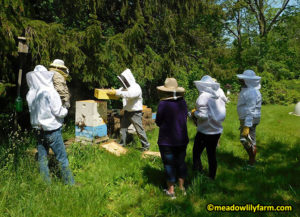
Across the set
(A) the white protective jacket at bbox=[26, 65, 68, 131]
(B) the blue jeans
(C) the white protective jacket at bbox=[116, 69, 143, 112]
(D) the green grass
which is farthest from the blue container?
(A) the white protective jacket at bbox=[26, 65, 68, 131]

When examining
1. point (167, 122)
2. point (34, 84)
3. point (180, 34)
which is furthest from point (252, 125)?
point (180, 34)

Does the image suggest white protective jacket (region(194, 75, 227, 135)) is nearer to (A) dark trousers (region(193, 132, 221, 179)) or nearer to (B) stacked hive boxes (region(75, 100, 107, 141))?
(A) dark trousers (region(193, 132, 221, 179))

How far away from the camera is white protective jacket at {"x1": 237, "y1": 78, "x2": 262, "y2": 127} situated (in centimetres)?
445

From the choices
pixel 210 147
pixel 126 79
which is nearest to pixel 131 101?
pixel 126 79

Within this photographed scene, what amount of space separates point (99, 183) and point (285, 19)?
23.6m

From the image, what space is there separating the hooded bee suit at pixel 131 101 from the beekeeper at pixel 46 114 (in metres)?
1.87

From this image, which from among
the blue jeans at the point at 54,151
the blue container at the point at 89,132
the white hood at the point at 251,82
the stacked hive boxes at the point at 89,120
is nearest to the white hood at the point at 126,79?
the stacked hive boxes at the point at 89,120

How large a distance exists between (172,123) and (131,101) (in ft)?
7.01

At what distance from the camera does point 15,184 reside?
3.44 m

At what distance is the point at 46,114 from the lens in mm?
3535

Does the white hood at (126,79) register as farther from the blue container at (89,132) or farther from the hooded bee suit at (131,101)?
the blue container at (89,132)

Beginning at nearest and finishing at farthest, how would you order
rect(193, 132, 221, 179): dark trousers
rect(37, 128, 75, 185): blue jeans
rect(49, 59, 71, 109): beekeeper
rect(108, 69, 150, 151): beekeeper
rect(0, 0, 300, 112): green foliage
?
1. rect(37, 128, 75, 185): blue jeans
2. rect(193, 132, 221, 179): dark trousers
3. rect(49, 59, 71, 109): beekeeper
4. rect(108, 69, 150, 151): beekeeper
5. rect(0, 0, 300, 112): green foliage

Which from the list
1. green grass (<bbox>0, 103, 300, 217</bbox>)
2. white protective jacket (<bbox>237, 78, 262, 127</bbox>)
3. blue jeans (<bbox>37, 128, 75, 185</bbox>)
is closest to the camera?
green grass (<bbox>0, 103, 300, 217</bbox>)

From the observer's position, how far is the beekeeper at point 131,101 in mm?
5336
